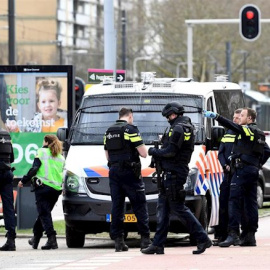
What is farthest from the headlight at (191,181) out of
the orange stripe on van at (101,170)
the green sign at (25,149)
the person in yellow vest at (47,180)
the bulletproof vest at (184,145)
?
the green sign at (25,149)

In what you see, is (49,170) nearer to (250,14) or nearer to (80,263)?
(80,263)

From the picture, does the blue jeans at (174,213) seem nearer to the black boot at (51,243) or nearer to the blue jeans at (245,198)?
the blue jeans at (245,198)

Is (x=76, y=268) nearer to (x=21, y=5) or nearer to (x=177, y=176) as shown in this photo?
(x=177, y=176)

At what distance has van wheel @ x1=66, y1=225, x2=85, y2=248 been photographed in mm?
17109

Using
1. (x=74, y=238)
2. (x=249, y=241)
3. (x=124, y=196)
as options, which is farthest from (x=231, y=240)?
(x=74, y=238)

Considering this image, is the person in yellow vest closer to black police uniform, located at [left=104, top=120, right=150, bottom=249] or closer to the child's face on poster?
black police uniform, located at [left=104, top=120, right=150, bottom=249]

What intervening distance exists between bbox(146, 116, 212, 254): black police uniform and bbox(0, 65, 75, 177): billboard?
7.65 m

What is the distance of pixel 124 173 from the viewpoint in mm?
15438

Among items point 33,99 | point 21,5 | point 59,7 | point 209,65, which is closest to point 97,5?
point 59,7

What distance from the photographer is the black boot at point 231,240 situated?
52.4 feet

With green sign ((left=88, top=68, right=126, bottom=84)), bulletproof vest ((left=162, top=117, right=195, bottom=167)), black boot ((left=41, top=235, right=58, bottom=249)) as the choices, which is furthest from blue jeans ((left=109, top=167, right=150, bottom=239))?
green sign ((left=88, top=68, right=126, bottom=84))

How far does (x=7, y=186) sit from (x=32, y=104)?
18.3 feet

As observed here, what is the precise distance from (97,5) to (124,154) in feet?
372

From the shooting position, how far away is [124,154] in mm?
15430
